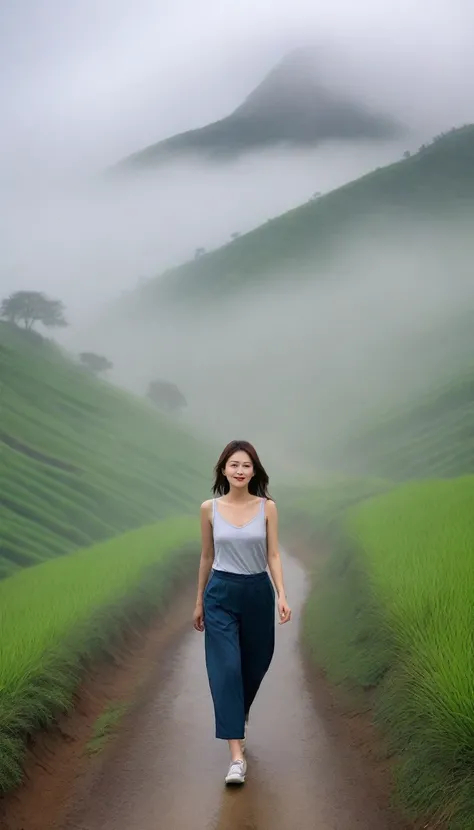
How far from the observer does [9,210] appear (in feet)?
47.3

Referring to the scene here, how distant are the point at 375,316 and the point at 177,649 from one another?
34.7 feet

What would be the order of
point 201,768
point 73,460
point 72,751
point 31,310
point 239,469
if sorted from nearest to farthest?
point 239,469 → point 201,768 → point 72,751 → point 73,460 → point 31,310

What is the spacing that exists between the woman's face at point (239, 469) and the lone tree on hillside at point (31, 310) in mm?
A: 9998

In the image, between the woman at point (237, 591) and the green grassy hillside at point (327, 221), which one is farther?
the green grassy hillside at point (327, 221)

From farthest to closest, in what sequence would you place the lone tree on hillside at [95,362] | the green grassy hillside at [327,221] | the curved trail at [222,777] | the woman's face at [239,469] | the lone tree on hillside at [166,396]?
the green grassy hillside at [327,221] → the lone tree on hillside at [166,396] → the lone tree on hillside at [95,362] → the woman's face at [239,469] → the curved trail at [222,777]

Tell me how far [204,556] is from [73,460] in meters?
7.48

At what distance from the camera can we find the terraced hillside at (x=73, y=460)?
29.9 feet

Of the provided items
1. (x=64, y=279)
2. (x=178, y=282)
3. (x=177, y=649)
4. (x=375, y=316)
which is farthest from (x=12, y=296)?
(x=177, y=649)

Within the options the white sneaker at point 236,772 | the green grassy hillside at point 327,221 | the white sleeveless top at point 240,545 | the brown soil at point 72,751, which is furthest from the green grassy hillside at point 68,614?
the green grassy hillside at point 327,221

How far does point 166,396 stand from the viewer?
14555 mm

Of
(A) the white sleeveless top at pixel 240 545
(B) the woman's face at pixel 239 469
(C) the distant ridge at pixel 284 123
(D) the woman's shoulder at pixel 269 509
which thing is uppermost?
(C) the distant ridge at pixel 284 123

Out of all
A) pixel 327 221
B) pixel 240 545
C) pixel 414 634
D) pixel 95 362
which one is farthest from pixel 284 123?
pixel 240 545

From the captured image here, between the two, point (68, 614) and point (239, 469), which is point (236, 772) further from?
point (68, 614)

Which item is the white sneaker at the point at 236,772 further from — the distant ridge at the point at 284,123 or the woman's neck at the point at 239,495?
the distant ridge at the point at 284,123
